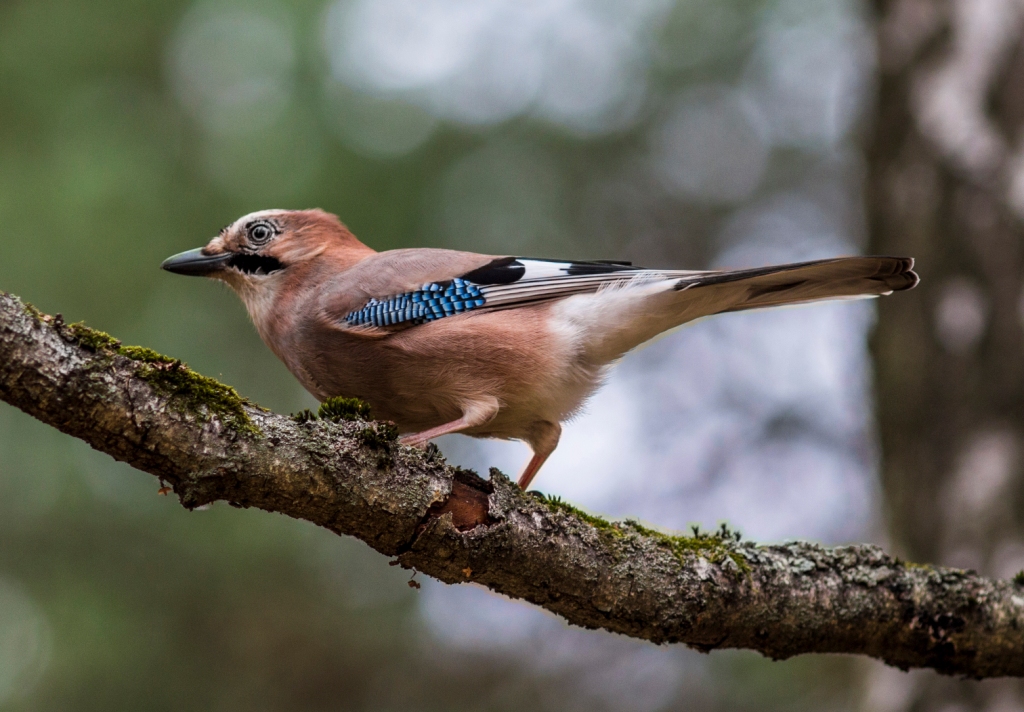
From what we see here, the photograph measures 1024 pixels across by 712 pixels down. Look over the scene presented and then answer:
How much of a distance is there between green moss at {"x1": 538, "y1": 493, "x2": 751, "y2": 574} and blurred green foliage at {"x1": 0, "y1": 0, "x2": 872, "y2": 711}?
162 inches

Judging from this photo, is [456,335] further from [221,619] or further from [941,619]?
[221,619]

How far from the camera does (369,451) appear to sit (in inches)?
133

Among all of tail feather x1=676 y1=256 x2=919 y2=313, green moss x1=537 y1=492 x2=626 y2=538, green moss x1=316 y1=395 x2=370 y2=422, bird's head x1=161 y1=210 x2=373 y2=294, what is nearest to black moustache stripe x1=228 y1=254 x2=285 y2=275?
bird's head x1=161 y1=210 x2=373 y2=294

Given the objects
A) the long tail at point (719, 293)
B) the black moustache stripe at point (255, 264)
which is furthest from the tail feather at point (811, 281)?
the black moustache stripe at point (255, 264)

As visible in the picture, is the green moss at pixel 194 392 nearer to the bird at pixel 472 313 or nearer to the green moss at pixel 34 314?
the green moss at pixel 34 314

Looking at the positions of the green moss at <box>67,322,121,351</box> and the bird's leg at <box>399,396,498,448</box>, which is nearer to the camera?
A: the green moss at <box>67,322,121,351</box>

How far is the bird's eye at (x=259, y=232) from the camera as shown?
18.6 ft

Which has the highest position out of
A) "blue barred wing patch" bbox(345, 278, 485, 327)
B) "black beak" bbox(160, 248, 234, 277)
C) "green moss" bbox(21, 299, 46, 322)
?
"black beak" bbox(160, 248, 234, 277)

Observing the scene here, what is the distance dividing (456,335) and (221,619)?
13.3ft

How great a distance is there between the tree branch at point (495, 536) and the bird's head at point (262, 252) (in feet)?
8.04

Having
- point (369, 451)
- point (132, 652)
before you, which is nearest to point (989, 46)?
point (369, 451)

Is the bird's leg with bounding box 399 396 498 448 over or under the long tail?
under

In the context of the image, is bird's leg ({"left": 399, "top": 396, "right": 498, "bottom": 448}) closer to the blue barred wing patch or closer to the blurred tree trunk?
the blue barred wing patch

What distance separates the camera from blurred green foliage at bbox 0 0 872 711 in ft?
23.2
